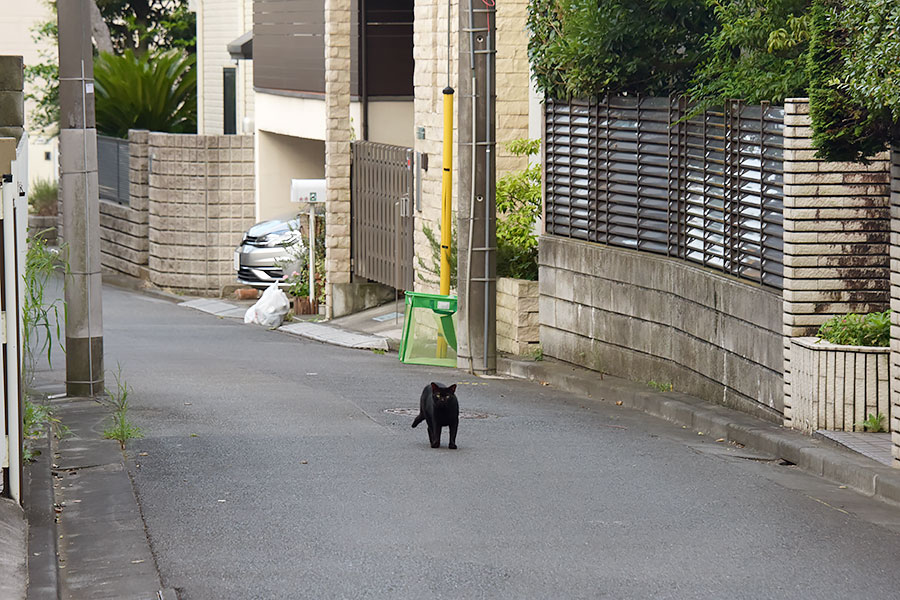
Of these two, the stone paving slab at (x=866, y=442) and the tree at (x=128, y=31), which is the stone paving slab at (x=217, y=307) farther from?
the stone paving slab at (x=866, y=442)

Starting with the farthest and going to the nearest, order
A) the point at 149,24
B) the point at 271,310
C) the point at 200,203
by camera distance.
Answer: the point at 149,24 → the point at 200,203 → the point at 271,310

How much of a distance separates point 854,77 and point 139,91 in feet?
94.0

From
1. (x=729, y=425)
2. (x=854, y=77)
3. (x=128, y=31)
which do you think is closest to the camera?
(x=854, y=77)

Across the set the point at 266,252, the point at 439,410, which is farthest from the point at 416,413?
the point at 266,252

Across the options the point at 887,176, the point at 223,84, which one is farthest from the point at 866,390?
the point at 223,84

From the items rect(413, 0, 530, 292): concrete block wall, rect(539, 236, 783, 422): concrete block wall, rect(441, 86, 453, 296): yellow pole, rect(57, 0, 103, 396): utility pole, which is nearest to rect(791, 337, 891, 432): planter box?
rect(539, 236, 783, 422): concrete block wall

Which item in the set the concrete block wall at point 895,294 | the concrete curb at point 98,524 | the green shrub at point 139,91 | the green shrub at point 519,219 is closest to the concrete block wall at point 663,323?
the green shrub at point 519,219

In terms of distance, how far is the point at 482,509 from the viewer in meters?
8.90

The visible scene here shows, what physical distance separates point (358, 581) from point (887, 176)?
6.15 meters

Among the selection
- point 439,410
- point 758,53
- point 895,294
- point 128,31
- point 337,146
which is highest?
point 128,31

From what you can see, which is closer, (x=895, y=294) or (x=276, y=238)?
(x=895, y=294)

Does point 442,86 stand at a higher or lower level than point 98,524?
higher

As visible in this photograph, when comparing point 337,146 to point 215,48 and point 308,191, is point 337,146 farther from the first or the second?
point 215,48

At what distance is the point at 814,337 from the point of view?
1150cm
